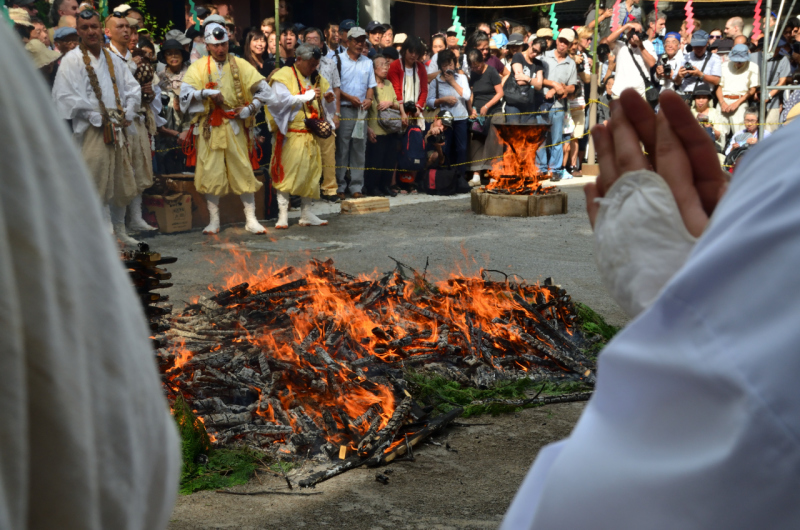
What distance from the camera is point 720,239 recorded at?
2.42ft

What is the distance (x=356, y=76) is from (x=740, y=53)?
6.35 m

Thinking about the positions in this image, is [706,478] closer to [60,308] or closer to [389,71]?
[60,308]

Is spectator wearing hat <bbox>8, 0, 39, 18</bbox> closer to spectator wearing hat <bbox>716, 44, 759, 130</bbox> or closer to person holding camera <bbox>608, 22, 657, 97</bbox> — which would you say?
person holding camera <bbox>608, 22, 657, 97</bbox>

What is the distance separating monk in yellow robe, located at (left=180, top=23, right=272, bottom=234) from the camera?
8.59 meters

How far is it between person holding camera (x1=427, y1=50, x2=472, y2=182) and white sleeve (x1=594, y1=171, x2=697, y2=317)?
11.5m

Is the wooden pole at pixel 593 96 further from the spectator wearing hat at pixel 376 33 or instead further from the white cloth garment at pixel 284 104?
the white cloth garment at pixel 284 104

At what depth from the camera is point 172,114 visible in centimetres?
984

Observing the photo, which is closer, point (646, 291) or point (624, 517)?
point (624, 517)

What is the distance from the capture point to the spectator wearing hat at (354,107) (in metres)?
11.0

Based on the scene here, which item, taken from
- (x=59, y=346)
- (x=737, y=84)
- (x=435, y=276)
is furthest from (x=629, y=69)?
(x=59, y=346)

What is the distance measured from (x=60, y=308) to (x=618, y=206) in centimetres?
77

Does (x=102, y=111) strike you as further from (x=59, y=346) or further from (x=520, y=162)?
(x=59, y=346)

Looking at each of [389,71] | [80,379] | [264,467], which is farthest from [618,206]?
[389,71]

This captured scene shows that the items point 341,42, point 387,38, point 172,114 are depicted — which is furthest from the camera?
point 387,38
